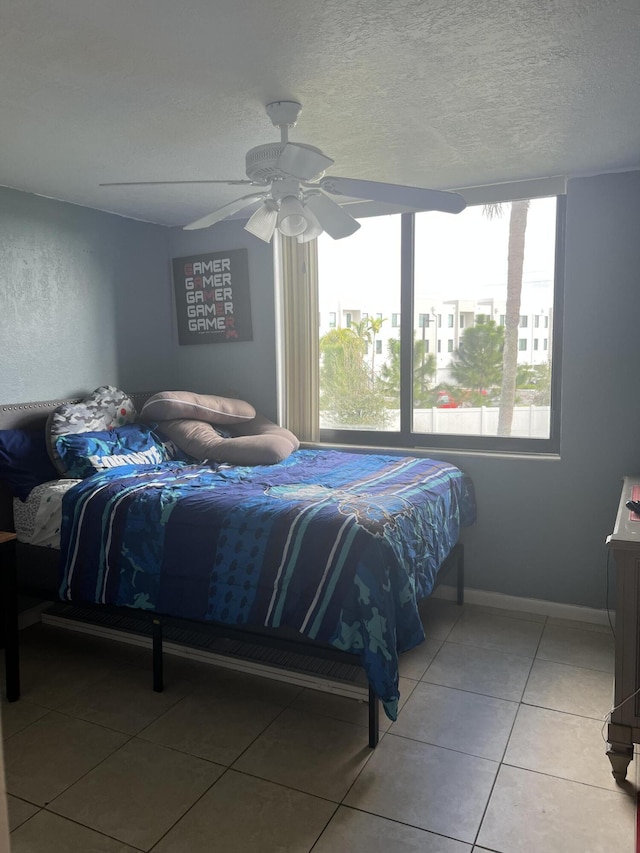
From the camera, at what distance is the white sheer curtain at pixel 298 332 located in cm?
404

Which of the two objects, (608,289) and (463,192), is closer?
(608,289)

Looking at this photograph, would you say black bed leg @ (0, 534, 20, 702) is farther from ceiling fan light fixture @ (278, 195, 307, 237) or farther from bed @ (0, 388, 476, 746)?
ceiling fan light fixture @ (278, 195, 307, 237)

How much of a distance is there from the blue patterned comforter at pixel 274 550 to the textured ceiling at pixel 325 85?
1499 mm

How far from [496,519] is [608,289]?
1365 millimetres

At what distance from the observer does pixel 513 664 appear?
289 centimetres

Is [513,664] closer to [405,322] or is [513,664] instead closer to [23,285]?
[405,322]

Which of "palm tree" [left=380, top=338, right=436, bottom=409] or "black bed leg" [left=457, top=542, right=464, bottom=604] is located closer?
"black bed leg" [left=457, top=542, right=464, bottom=604]

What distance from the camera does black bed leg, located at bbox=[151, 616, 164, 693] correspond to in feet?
8.63

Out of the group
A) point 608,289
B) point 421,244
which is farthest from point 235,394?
point 608,289

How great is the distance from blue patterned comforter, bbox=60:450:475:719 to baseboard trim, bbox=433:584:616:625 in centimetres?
65

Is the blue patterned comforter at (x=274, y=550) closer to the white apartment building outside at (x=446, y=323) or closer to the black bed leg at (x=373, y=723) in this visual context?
the black bed leg at (x=373, y=723)

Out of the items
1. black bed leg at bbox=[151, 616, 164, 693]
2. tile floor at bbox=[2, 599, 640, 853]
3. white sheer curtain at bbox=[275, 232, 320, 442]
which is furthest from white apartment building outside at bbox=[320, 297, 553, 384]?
black bed leg at bbox=[151, 616, 164, 693]

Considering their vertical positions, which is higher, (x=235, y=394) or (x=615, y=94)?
(x=615, y=94)

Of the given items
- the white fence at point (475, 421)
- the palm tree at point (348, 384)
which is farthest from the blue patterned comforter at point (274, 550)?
the palm tree at point (348, 384)
